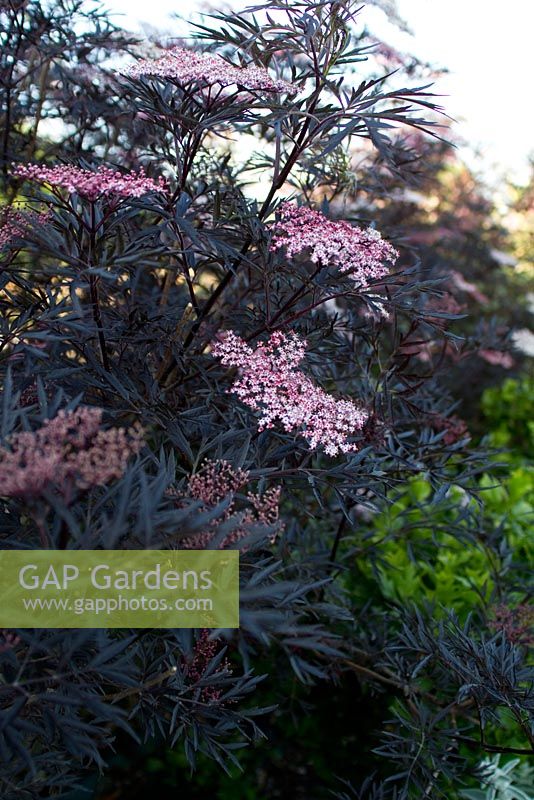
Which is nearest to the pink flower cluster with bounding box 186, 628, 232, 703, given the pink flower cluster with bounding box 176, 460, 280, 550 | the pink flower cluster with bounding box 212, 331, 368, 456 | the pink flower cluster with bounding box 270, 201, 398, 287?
the pink flower cluster with bounding box 176, 460, 280, 550

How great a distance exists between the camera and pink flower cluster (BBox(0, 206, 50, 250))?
1.16 meters

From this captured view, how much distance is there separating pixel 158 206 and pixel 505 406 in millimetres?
3877

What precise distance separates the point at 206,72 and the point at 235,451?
0.68 metres

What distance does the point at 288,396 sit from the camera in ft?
4.07

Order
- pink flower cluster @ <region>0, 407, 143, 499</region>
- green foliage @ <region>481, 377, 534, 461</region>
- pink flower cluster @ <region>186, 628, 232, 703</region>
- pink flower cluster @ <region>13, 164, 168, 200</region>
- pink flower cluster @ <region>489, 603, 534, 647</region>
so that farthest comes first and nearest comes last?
green foliage @ <region>481, 377, 534, 461</region> → pink flower cluster @ <region>489, 603, 534, 647</region> → pink flower cluster @ <region>186, 628, 232, 703</region> → pink flower cluster @ <region>13, 164, 168, 200</region> → pink flower cluster @ <region>0, 407, 143, 499</region>

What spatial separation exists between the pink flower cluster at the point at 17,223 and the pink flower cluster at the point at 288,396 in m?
0.40

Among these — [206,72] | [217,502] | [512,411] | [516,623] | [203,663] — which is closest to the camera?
[217,502]

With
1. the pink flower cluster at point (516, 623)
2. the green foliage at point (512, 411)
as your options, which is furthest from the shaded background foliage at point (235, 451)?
the green foliage at point (512, 411)

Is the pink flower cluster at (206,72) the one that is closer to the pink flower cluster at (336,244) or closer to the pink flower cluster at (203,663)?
the pink flower cluster at (336,244)

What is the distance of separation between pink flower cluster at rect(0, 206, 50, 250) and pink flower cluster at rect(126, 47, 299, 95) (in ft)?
1.04

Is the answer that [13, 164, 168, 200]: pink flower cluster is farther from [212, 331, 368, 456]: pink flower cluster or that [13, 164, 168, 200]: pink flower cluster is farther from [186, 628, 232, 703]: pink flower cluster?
[186, 628, 232, 703]: pink flower cluster

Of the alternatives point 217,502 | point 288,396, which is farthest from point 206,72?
point 217,502

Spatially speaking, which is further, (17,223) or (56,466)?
(17,223)

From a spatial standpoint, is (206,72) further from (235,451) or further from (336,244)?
(235,451)
